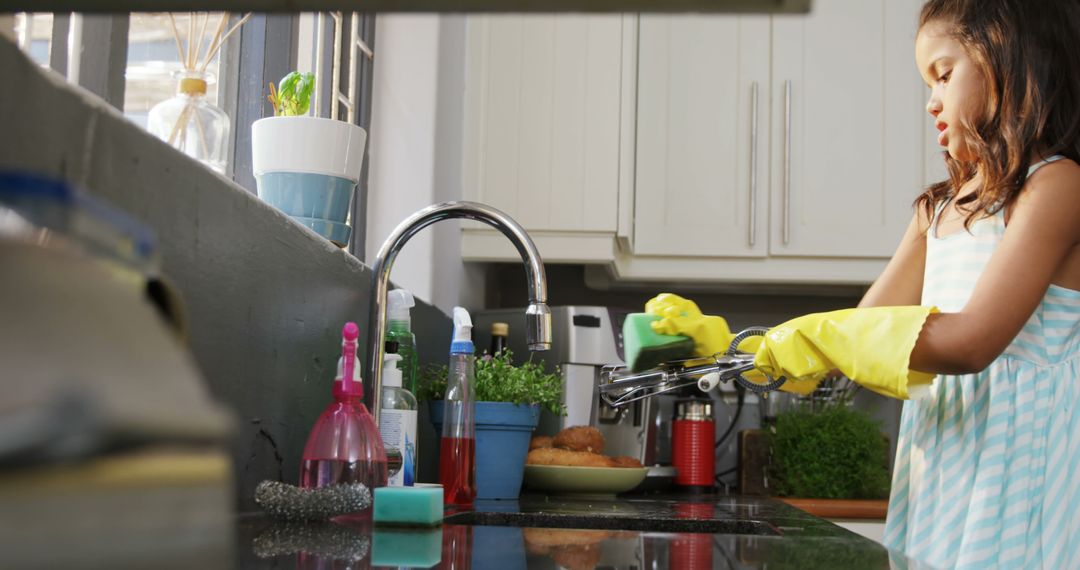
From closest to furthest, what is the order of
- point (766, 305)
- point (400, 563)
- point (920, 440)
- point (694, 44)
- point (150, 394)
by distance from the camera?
point (150, 394)
point (400, 563)
point (920, 440)
point (694, 44)
point (766, 305)

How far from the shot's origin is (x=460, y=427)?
1.29m

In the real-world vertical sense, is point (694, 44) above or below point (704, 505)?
above

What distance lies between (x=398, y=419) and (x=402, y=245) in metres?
0.19

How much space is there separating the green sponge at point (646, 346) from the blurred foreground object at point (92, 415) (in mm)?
1114

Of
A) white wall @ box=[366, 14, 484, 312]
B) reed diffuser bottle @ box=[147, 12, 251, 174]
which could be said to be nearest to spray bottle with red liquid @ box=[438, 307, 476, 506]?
reed diffuser bottle @ box=[147, 12, 251, 174]

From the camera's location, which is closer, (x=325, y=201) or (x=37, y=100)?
(x=37, y=100)

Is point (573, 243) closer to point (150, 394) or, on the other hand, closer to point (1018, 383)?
point (1018, 383)

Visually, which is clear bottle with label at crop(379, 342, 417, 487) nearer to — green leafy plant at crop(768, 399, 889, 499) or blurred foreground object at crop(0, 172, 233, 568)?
blurred foreground object at crop(0, 172, 233, 568)

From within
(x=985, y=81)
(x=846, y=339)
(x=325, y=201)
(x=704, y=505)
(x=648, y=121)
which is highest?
(x=648, y=121)

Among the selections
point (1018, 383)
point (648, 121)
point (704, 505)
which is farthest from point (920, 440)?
point (648, 121)

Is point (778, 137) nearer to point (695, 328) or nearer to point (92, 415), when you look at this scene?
point (695, 328)

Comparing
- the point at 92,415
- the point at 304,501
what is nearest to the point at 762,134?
the point at 304,501

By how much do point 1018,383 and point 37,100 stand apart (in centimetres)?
109

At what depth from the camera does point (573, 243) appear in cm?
228
